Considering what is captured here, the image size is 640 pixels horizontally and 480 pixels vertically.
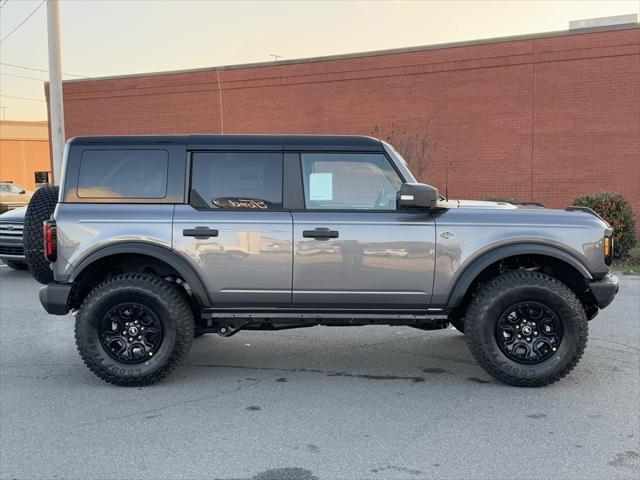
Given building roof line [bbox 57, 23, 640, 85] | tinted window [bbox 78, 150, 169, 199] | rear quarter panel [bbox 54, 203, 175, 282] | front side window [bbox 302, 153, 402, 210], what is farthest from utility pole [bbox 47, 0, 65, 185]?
front side window [bbox 302, 153, 402, 210]

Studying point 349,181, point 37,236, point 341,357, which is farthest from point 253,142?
point 341,357

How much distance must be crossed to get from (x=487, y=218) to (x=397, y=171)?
0.83 metres

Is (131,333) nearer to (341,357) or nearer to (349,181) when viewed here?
(341,357)

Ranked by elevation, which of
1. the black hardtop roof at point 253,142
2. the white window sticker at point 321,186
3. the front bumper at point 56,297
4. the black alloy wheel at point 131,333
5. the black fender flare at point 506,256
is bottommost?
the black alloy wheel at point 131,333

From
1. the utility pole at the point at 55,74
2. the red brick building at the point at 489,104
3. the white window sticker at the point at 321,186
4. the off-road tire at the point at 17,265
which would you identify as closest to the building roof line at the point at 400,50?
the red brick building at the point at 489,104

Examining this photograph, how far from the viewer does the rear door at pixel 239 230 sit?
4.82 m

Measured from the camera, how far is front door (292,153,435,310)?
15.7ft

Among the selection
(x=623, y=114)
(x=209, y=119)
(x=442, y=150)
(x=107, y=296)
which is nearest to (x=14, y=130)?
(x=209, y=119)

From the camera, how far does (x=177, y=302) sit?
4.91 meters

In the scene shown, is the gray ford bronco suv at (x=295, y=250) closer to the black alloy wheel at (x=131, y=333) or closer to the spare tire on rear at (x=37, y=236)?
the black alloy wheel at (x=131, y=333)

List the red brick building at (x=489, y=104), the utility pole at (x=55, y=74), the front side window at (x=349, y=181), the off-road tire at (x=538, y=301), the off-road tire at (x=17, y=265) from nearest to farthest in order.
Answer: the off-road tire at (x=538, y=301), the front side window at (x=349, y=181), the off-road tire at (x=17, y=265), the utility pole at (x=55, y=74), the red brick building at (x=489, y=104)

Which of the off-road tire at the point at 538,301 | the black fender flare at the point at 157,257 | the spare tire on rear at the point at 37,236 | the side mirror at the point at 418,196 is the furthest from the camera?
the spare tire on rear at the point at 37,236

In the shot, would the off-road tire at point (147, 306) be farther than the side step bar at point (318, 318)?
No

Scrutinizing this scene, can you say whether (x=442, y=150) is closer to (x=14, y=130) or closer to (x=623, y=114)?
(x=623, y=114)
